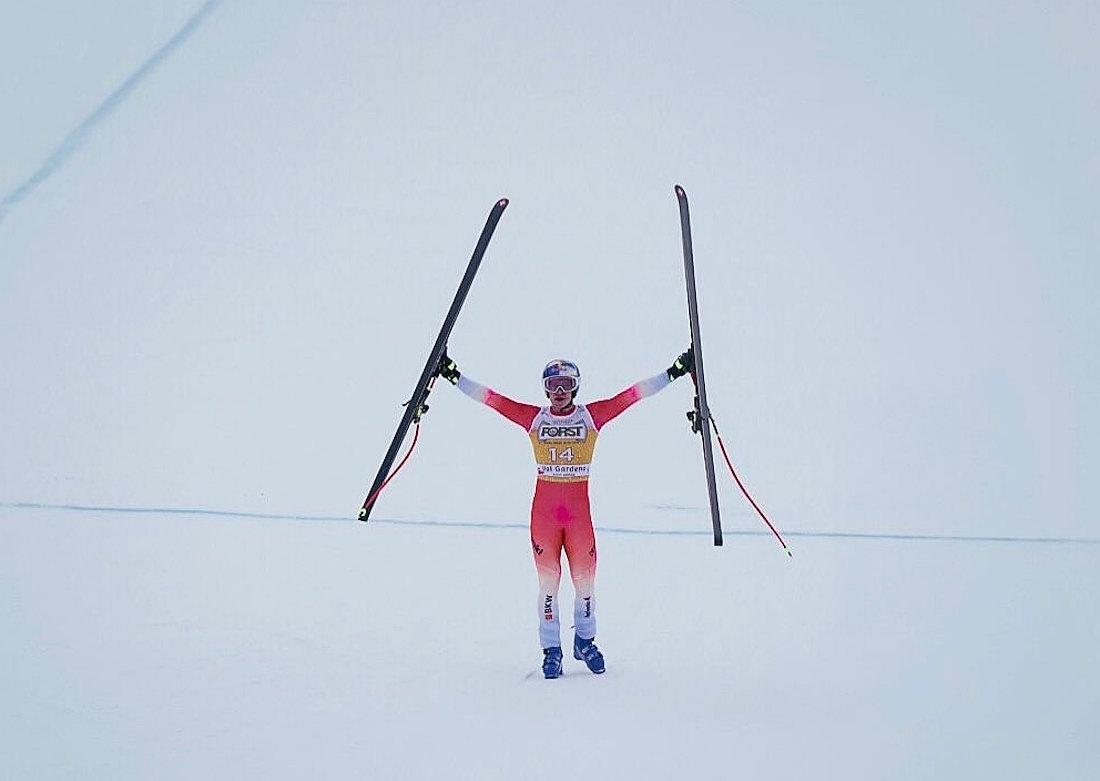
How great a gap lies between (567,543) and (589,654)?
0.99 ft

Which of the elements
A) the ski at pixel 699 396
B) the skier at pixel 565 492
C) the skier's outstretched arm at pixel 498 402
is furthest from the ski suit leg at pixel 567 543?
the ski at pixel 699 396

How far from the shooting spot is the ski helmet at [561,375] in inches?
133

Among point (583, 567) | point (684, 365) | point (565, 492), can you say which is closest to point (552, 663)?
point (583, 567)

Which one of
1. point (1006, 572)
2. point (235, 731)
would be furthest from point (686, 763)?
point (1006, 572)

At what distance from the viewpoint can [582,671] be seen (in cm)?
333

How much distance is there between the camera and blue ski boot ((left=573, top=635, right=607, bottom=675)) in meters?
3.30

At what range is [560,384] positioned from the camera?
3373 millimetres

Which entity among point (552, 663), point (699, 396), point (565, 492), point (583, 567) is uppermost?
point (699, 396)

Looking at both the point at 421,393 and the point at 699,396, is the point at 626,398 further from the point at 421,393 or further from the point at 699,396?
the point at 421,393

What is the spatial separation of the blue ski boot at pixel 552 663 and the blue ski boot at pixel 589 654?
0.09 meters

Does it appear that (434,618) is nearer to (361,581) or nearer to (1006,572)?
(361,581)

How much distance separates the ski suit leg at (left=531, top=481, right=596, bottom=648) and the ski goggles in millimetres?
254

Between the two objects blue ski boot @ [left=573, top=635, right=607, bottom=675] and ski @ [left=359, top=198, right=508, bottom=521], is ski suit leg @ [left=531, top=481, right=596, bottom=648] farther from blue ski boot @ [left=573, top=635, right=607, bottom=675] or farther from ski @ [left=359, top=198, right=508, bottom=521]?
ski @ [left=359, top=198, right=508, bottom=521]

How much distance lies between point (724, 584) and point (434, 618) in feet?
3.91
